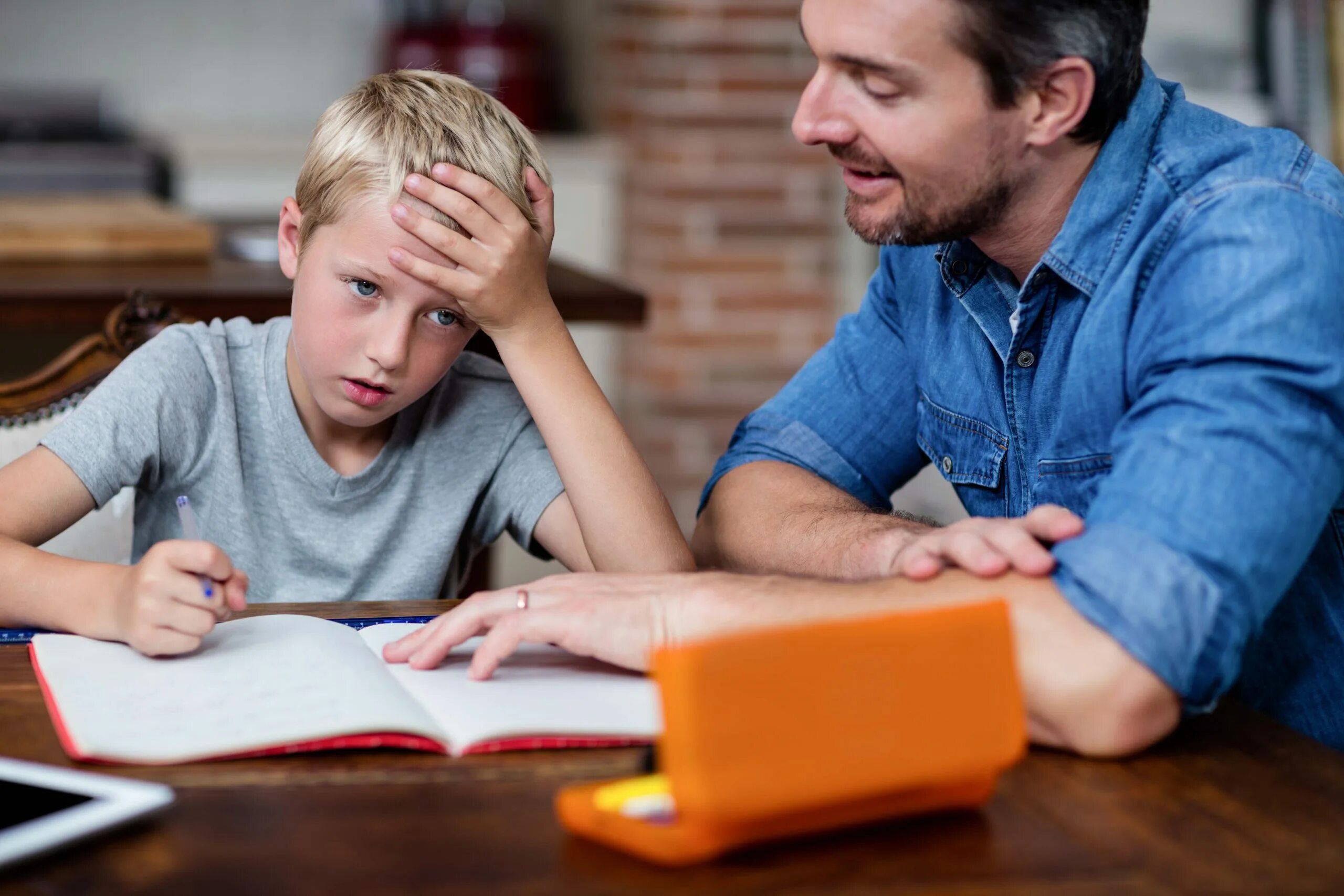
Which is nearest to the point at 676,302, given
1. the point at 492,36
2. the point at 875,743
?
the point at 492,36

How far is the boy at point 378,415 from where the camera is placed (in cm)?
116

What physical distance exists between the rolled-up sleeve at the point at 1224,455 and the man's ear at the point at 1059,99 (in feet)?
0.54

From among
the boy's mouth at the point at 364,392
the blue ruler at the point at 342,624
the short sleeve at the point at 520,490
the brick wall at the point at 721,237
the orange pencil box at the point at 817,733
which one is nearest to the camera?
the orange pencil box at the point at 817,733

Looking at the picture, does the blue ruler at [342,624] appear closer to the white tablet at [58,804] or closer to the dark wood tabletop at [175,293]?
the white tablet at [58,804]

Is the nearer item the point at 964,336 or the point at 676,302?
the point at 964,336

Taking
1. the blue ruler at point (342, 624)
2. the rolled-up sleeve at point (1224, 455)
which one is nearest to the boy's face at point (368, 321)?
the blue ruler at point (342, 624)

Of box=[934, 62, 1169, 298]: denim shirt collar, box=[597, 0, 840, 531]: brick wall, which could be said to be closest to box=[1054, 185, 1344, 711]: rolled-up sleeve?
box=[934, 62, 1169, 298]: denim shirt collar

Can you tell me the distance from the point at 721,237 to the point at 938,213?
2372 millimetres

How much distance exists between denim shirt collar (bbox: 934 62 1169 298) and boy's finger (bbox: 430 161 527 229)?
0.42 m

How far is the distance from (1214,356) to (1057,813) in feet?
1.10

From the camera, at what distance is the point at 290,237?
1.30 metres

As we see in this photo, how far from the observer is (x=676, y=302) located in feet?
11.5

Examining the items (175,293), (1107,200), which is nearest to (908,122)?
(1107,200)

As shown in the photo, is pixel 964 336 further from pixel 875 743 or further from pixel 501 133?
pixel 875 743
